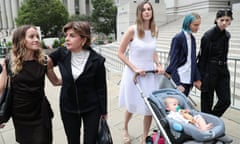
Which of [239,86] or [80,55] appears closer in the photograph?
[80,55]

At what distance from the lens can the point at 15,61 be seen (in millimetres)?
2051

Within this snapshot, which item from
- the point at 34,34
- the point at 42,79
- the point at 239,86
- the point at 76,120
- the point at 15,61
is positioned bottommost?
the point at 239,86

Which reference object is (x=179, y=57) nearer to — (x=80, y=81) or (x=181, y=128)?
(x=181, y=128)

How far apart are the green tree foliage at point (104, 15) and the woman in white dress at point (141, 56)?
3073cm

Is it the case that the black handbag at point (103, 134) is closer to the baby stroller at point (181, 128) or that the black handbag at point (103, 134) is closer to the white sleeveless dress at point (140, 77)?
the baby stroller at point (181, 128)

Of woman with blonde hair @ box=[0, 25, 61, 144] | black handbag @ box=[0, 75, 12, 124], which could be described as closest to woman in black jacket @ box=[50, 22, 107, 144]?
woman with blonde hair @ box=[0, 25, 61, 144]

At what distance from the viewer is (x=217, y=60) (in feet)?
9.73

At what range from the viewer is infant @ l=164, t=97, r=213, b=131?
1928 mm

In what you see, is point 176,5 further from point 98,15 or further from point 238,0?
point 98,15

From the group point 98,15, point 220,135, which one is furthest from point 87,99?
point 98,15

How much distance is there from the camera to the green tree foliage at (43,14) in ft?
92.9

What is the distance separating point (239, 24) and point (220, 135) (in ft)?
34.2

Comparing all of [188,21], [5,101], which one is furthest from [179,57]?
[5,101]

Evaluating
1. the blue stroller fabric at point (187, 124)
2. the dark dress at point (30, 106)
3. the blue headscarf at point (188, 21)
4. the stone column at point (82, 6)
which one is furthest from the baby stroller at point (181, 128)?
the stone column at point (82, 6)
